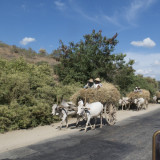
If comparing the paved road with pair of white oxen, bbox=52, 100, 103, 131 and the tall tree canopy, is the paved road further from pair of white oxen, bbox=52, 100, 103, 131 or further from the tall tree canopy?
the tall tree canopy

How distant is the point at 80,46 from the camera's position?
19078 millimetres

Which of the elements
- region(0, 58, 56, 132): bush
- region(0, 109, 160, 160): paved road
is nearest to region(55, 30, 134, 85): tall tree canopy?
region(0, 58, 56, 132): bush

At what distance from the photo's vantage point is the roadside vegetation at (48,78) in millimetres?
9695

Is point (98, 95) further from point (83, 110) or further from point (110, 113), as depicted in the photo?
point (110, 113)

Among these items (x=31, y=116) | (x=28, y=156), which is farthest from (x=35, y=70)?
(x=28, y=156)

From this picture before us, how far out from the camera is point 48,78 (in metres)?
13.7

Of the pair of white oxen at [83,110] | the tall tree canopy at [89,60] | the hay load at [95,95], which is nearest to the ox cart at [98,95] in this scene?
the hay load at [95,95]

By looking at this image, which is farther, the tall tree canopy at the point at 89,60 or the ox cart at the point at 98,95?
the tall tree canopy at the point at 89,60

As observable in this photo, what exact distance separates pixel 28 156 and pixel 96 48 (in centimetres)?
1439

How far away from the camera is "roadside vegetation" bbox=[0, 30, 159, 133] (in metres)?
9.70

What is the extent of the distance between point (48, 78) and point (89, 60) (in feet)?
18.6

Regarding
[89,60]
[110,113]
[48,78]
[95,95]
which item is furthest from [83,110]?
[89,60]

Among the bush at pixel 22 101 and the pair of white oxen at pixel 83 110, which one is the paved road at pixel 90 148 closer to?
the pair of white oxen at pixel 83 110

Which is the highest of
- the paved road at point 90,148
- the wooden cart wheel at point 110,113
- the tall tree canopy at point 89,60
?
the tall tree canopy at point 89,60
